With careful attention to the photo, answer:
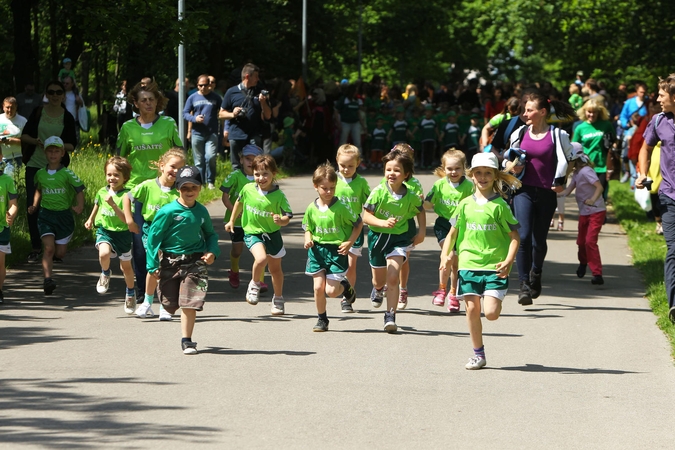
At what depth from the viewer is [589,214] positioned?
42.3ft

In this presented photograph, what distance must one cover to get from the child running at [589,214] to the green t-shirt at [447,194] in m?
1.84

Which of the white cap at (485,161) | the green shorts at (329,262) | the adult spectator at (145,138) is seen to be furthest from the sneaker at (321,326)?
the adult spectator at (145,138)

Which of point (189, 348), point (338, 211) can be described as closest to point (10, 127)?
point (338, 211)

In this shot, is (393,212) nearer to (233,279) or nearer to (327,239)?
(327,239)

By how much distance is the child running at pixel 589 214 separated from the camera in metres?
12.7

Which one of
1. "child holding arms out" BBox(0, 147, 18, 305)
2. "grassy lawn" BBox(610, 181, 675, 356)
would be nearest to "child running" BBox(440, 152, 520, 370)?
"grassy lawn" BBox(610, 181, 675, 356)

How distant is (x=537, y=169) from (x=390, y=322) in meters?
2.29

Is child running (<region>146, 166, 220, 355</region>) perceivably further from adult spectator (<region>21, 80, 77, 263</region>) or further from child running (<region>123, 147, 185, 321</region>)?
adult spectator (<region>21, 80, 77, 263</region>)

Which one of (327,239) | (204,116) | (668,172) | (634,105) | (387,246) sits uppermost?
(668,172)

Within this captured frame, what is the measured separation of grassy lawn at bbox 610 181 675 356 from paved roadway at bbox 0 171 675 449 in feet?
0.52

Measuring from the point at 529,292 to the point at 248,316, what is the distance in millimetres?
2580

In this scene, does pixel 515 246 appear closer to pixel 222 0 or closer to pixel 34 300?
pixel 34 300

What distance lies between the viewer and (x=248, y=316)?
1049 centimetres

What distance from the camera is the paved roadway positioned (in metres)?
6.52
